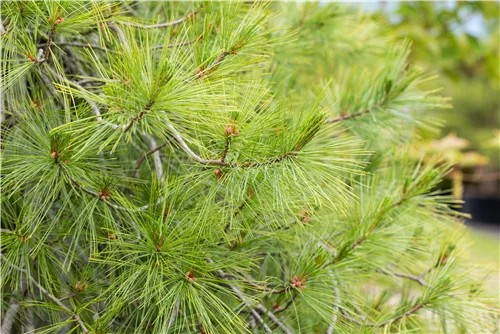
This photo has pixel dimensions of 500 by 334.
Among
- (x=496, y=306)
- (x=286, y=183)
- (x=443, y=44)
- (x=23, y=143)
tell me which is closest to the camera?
(x=286, y=183)

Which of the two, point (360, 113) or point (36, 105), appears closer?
point (36, 105)

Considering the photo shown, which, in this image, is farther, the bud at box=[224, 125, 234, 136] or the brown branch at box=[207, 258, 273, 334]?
the brown branch at box=[207, 258, 273, 334]

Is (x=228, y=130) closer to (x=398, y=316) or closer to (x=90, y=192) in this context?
(x=90, y=192)

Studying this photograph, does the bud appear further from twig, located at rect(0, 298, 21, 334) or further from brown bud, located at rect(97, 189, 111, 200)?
twig, located at rect(0, 298, 21, 334)

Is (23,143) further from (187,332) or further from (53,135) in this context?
(187,332)

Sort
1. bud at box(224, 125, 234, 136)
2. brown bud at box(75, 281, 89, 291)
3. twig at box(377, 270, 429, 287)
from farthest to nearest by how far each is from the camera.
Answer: twig at box(377, 270, 429, 287) < brown bud at box(75, 281, 89, 291) < bud at box(224, 125, 234, 136)

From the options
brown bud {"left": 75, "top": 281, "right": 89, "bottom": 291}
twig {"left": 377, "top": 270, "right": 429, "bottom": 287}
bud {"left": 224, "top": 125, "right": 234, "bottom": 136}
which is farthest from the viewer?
twig {"left": 377, "top": 270, "right": 429, "bottom": 287}

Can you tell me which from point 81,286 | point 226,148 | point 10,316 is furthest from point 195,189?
point 10,316

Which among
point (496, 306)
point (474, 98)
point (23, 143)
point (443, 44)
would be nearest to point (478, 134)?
point (474, 98)

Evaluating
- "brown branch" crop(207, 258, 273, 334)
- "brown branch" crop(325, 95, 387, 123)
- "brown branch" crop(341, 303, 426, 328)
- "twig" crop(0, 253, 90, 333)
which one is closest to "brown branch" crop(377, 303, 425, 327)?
"brown branch" crop(341, 303, 426, 328)
